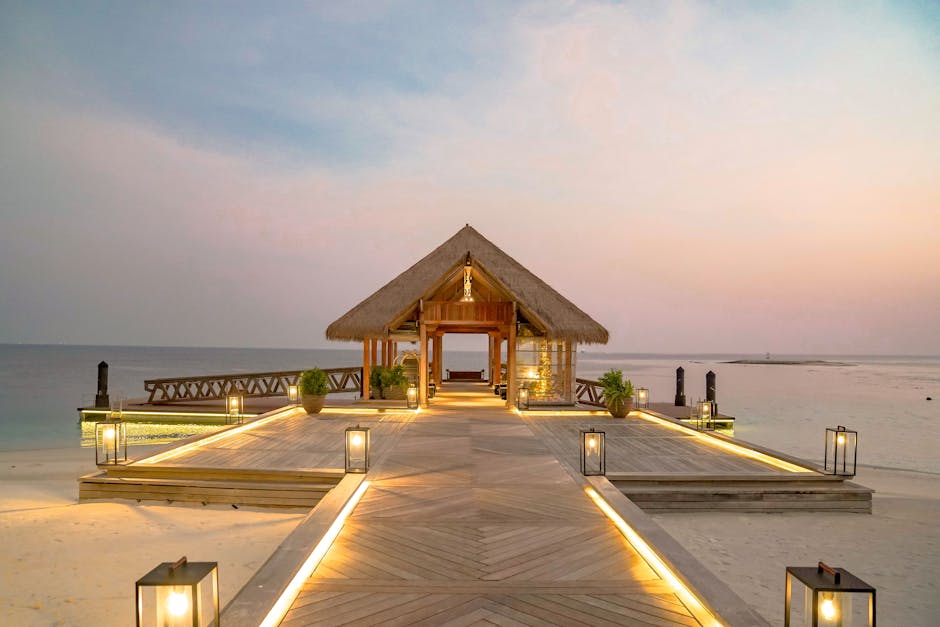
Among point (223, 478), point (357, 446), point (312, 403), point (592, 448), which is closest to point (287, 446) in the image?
point (223, 478)

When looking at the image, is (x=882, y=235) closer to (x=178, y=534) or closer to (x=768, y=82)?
(x=768, y=82)

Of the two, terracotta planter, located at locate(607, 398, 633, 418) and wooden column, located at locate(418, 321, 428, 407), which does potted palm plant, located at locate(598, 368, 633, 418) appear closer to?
terracotta planter, located at locate(607, 398, 633, 418)

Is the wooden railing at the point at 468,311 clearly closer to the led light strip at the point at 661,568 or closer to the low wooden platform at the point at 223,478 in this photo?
the low wooden platform at the point at 223,478

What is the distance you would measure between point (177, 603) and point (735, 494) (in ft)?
21.7

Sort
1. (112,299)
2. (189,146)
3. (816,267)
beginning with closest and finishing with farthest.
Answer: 1. (189,146)
2. (816,267)
3. (112,299)

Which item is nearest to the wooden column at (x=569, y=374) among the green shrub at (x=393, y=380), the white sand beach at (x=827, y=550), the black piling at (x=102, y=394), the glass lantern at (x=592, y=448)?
the green shrub at (x=393, y=380)

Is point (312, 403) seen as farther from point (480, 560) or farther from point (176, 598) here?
point (176, 598)

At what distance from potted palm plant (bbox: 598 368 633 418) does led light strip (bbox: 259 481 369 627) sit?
8.53m

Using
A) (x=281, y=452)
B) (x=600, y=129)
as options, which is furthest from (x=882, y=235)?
(x=281, y=452)

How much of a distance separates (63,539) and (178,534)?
1223 millimetres

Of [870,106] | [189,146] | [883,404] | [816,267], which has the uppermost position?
[189,146]

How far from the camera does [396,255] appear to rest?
67.4 m

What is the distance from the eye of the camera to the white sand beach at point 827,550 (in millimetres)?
4738

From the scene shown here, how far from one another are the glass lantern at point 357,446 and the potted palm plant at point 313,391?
559 centimetres
